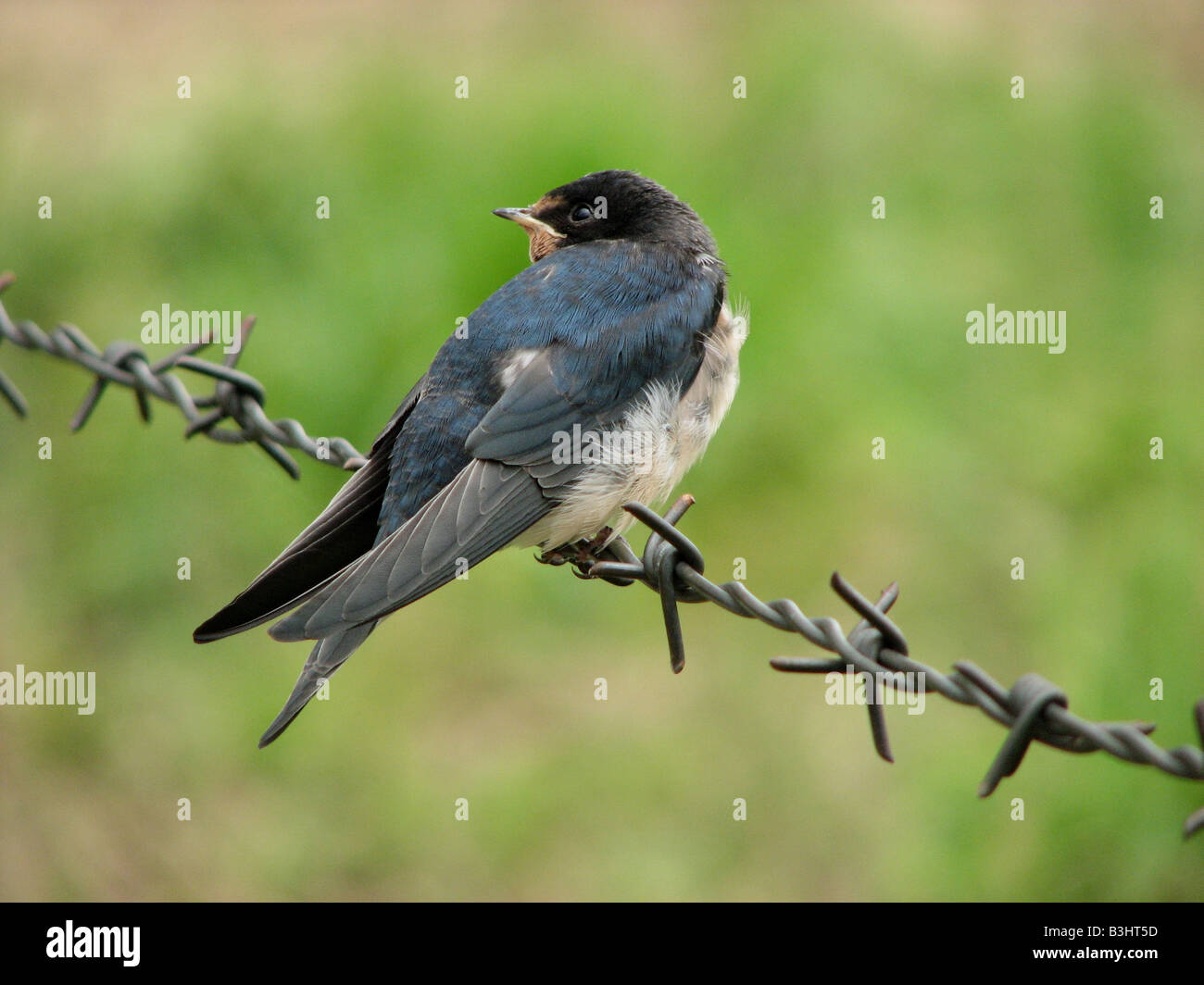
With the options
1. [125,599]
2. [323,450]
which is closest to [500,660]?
[125,599]

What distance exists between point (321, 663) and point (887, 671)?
1.18m

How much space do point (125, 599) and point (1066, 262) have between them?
13.8ft

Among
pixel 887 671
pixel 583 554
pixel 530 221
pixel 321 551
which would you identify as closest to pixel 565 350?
pixel 583 554

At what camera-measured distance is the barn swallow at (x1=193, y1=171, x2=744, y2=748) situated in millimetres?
2680

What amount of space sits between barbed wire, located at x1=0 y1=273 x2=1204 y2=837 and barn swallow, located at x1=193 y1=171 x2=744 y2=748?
150 millimetres

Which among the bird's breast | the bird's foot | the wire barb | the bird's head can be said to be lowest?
the wire barb

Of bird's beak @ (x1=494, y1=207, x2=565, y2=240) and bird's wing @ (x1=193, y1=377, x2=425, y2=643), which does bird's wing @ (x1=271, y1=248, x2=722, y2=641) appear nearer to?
bird's wing @ (x1=193, y1=377, x2=425, y2=643)

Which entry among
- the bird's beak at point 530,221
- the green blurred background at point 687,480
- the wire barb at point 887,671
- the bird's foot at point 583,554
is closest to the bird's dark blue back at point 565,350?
the bird's foot at point 583,554

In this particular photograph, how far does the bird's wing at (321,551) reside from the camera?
2.59 m

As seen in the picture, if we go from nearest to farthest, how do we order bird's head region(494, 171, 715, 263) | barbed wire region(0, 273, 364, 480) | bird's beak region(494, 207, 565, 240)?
barbed wire region(0, 273, 364, 480) < bird's head region(494, 171, 715, 263) < bird's beak region(494, 207, 565, 240)

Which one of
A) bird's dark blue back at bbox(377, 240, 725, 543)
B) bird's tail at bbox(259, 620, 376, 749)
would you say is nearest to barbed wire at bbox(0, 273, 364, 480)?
bird's dark blue back at bbox(377, 240, 725, 543)

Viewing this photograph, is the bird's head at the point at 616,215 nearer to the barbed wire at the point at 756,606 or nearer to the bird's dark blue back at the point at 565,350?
the bird's dark blue back at the point at 565,350

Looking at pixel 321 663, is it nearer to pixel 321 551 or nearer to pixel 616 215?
pixel 321 551
